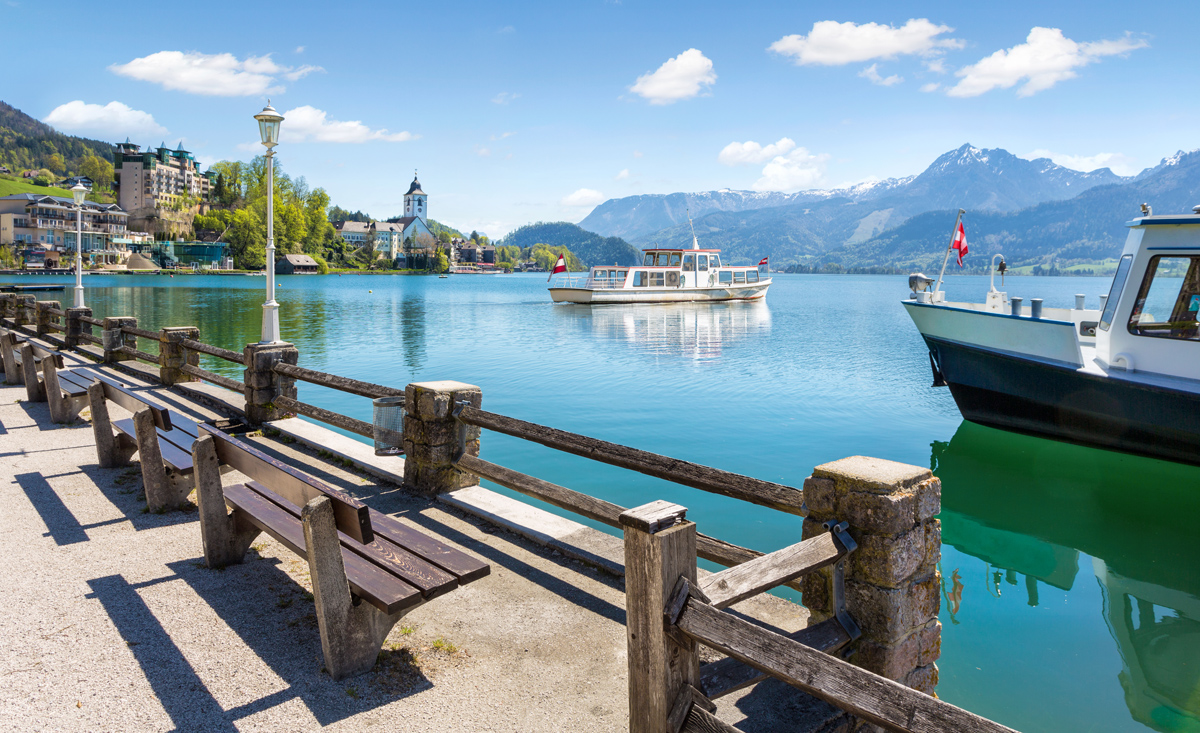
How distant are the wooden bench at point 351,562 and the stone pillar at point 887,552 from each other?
166cm

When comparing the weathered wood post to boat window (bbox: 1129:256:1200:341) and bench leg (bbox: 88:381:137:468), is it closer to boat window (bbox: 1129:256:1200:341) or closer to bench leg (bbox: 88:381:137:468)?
bench leg (bbox: 88:381:137:468)

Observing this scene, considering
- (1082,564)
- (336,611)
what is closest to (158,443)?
(336,611)

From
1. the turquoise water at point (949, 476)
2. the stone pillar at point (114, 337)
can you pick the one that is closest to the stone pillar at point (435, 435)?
the turquoise water at point (949, 476)

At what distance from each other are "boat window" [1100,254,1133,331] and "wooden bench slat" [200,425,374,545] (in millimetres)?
12198

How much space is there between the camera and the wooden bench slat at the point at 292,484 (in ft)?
9.73

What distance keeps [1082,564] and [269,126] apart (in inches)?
491

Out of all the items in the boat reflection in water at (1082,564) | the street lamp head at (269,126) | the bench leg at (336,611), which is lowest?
the boat reflection in water at (1082,564)

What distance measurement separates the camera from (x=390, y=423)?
20.8ft

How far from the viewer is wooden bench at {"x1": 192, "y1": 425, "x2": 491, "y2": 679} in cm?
304

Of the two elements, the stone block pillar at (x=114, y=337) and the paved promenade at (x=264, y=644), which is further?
the stone block pillar at (x=114, y=337)

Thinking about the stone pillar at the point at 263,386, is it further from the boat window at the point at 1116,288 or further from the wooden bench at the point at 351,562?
the boat window at the point at 1116,288

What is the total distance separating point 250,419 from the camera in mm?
8523

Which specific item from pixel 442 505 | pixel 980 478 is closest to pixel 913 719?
pixel 442 505

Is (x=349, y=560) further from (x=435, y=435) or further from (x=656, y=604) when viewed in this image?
(x=435, y=435)
